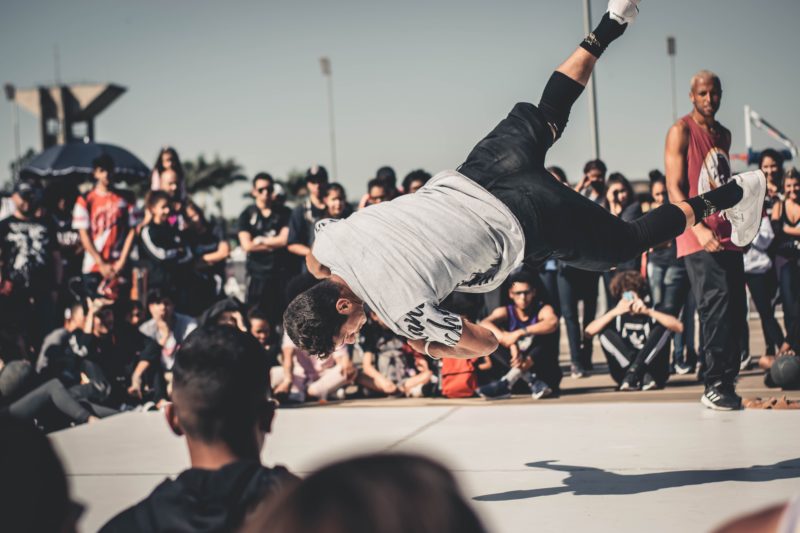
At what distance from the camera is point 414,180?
915cm

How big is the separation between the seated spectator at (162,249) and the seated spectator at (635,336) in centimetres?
373

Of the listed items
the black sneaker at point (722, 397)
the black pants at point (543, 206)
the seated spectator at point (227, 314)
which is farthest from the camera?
the seated spectator at point (227, 314)

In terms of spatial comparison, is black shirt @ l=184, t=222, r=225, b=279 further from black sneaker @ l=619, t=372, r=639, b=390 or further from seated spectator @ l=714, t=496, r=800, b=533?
seated spectator @ l=714, t=496, r=800, b=533

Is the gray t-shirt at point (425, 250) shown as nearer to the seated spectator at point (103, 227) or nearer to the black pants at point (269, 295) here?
the black pants at point (269, 295)

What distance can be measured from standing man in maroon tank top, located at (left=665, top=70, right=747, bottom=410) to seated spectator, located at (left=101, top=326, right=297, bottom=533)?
146 inches

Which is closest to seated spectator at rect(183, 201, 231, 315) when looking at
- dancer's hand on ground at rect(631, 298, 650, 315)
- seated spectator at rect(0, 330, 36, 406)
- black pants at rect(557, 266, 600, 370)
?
seated spectator at rect(0, 330, 36, 406)

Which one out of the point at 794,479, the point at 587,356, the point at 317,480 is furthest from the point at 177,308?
the point at 317,480

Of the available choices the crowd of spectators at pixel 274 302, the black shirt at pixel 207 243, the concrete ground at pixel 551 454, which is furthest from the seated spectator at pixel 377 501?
the black shirt at pixel 207 243

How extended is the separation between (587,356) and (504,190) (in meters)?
5.12

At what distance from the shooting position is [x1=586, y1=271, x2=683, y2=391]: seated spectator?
24.6ft

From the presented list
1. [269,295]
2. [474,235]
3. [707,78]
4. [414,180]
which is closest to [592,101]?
[414,180]

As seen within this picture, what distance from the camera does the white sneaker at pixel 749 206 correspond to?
4.84 meters

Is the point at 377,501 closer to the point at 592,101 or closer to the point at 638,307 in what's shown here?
the point at 638,307

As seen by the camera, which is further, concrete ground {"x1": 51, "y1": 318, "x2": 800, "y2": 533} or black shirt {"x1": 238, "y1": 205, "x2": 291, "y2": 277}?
black shirt {"x1": 238, "y1": 205, "x2": 291, "y2": 277}
